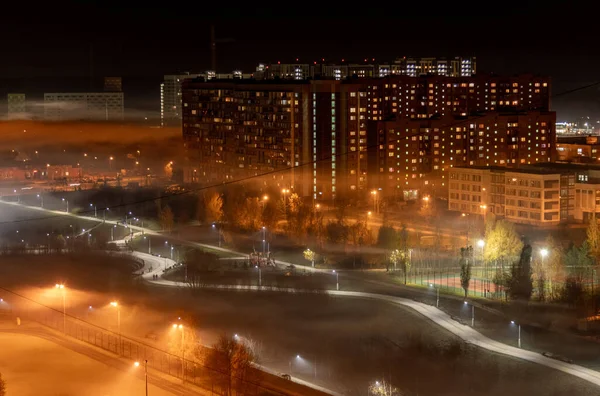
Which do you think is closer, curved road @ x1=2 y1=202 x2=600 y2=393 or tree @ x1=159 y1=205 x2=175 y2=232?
curved road @ x1=2 y1=202 x2=600 y2=393

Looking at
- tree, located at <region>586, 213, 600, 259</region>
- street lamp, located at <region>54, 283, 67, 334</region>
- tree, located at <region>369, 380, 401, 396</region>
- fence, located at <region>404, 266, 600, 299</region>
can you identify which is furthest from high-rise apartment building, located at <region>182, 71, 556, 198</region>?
tree, located at <region>369, 380, 401, 396</region>

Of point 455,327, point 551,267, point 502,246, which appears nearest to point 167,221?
point 502,246

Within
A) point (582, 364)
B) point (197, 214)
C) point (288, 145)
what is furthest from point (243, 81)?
point (582, 364)

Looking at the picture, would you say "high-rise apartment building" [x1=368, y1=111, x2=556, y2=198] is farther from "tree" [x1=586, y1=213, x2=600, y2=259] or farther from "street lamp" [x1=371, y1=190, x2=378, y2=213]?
"tree" [x1=586, y1=213, x2=600, y2=259]

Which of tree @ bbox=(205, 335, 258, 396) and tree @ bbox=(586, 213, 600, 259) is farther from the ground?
tree @ bbox=(586, 213, 600, 259)

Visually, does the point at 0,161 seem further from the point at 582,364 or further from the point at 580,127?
the point at 582,364

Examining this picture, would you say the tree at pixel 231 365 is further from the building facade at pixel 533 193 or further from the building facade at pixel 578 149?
the building facade at pixel 578 149
